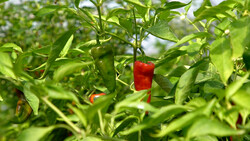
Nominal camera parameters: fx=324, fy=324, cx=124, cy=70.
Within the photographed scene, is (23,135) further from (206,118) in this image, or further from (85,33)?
(85,33)

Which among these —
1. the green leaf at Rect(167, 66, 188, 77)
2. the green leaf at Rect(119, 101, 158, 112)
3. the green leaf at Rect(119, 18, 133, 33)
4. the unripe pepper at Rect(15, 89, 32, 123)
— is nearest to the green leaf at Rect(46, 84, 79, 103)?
the green leaf at Rect(119, 101, 158, 112)

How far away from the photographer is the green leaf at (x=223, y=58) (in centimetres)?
75

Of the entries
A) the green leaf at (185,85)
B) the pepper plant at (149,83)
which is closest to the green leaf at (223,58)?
the pepper plant at (149,83)

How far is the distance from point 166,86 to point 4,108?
3173mm

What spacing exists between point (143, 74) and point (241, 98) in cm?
58

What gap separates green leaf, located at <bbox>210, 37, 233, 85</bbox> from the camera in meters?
0.75

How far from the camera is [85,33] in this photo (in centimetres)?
340

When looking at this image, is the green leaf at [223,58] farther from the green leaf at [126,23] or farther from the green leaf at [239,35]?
the green leaf at [126,23]

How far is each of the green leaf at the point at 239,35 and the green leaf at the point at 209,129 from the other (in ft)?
0.77

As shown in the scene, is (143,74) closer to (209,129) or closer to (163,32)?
(163,32)

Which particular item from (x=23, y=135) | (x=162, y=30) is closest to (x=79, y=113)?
(x=23, y=135)

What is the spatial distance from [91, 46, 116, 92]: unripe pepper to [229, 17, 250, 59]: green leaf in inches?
19.6

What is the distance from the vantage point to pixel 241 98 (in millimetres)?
604

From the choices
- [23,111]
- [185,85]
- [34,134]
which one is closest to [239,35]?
[185,85]
